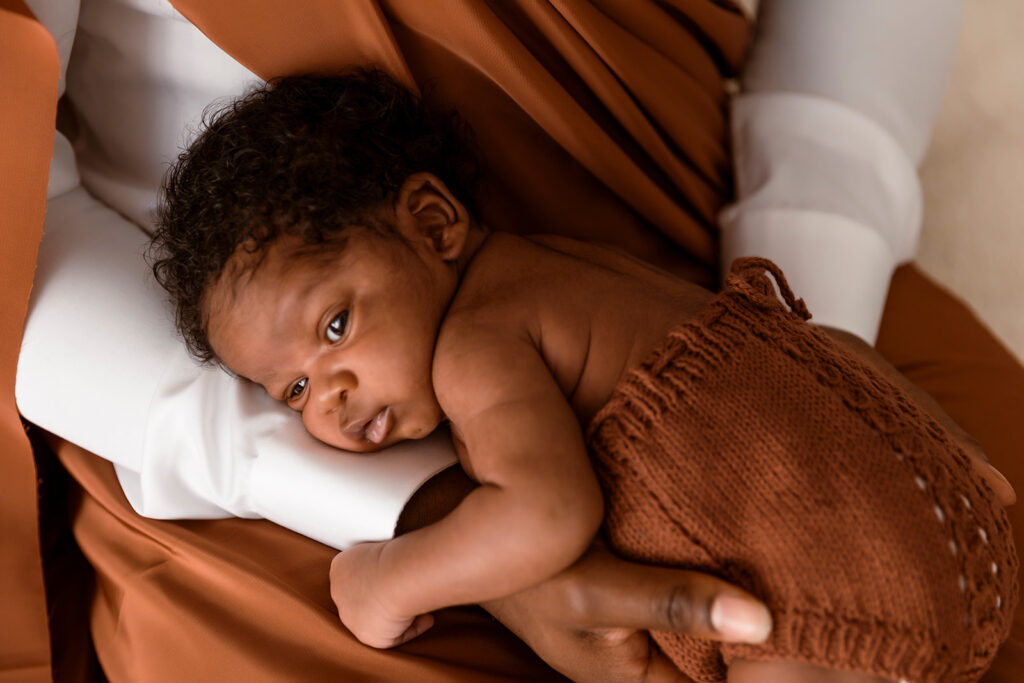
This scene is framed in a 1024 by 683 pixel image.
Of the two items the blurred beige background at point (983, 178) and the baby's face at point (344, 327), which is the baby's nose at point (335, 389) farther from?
the blurred beige background at point (983, 178)

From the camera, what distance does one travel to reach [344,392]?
0.88 metres

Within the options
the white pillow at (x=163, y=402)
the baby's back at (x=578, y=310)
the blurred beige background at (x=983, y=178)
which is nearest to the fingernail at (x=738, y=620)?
the baby's back at (x=578, y=310)

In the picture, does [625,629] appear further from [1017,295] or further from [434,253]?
[1017,295]

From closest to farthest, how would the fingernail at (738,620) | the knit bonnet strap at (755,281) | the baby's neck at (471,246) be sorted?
the fingernail at (738,620), the knit bonnet strap at (755,281), the baby's neck at (471,246)

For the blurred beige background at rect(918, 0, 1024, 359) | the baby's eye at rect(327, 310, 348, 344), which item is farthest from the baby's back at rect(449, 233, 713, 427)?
the blurred beige background at rect(918, 0, 1024, 359)

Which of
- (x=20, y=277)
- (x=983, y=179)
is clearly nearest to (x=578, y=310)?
(x=20, y=277)

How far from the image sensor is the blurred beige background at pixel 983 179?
149cm

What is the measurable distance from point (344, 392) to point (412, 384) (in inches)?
3.0

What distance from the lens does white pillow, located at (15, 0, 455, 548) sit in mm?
913

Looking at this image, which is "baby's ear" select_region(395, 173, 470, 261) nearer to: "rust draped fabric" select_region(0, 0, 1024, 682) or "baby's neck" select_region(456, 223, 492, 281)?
"baby's neck" select_region(456, 223, 492, 281)

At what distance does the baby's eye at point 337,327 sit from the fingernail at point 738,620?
465 mm

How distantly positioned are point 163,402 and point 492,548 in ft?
1.48

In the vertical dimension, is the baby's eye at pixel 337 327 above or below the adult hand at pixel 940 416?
below

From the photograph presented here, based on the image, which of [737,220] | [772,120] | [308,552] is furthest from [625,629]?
[772,120]
